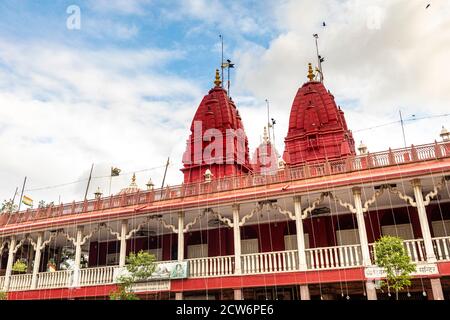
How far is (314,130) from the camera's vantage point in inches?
1057

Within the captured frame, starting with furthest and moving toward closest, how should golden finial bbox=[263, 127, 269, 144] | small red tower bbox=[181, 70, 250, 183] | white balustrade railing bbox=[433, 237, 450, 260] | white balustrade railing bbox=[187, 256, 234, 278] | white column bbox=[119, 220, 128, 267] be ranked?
golden finial bbox=[263, 127, 269, 144] < small red tower bbox=[181, 70, 250, 183] < white column bbox=[119, 220, 128, 267] < white balustrade railing bbox=[187, 256, 234, 278] < white balustrade railing bbox=[433, 237, 450, 260]

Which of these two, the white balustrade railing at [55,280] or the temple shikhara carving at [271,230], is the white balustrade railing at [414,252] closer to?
the temple shikhara carving at [271,230]

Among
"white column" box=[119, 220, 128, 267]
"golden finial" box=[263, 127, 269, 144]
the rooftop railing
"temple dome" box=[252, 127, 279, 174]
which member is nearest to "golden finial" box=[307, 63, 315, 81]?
"temple dome" box=[252, 127, 279, 174]

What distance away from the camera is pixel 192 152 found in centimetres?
2905

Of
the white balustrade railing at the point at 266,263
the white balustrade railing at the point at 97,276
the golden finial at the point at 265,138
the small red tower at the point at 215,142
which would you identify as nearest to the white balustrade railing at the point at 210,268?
the white balustrade railing at the point at 266,263

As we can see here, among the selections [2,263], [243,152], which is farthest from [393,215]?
[2,263]

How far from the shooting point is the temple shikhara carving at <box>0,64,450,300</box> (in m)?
15.0

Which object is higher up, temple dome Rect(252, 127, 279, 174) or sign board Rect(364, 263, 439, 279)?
temple dome Rect(252, 127, 279, 174)

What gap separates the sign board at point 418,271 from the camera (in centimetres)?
1361

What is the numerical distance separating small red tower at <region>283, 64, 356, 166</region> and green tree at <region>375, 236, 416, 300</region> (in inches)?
486

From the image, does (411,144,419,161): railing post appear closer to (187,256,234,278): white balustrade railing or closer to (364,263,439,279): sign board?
(364,263,439,279): sign board

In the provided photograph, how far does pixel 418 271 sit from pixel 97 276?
13.8m
